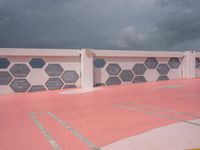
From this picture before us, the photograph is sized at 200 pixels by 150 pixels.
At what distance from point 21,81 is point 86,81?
3.70 meters

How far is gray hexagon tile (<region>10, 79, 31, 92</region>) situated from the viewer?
39.3ft

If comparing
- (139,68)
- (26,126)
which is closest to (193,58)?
(139,68)

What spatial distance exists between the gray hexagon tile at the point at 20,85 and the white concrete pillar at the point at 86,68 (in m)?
3.17

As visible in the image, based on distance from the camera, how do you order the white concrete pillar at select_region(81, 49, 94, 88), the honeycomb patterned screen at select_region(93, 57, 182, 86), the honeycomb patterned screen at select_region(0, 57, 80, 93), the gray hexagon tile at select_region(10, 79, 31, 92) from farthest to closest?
1. the honeycomb patterned screen at select_region(93, 57, 182, 86)
2. the white concrete pillar at select_region(81, 49, 94, 88)
3. the gray hexagon tile at select_region(10, 79, 31, 92)
4. the honeycomb patterned screen at select_region(0, 57, 80, 93)

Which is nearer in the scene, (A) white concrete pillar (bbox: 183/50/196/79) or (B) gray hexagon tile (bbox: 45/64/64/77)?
(B) gray hexagon tile (bbox: 45/64/64/77)

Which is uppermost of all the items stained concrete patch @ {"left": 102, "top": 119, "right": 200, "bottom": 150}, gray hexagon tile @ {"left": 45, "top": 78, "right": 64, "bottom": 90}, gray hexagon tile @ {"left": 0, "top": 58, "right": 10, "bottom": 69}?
gray hexagon tile @ {"left": 0, "top": 58, "right": 10, "bottom": 69}

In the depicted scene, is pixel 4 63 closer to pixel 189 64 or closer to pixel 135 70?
pixel 135 70

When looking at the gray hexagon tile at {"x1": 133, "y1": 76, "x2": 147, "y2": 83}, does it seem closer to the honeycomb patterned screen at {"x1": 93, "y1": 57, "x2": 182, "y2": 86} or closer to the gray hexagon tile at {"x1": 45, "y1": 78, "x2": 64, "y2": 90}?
the honeycomb patterned screen at {"x1": 93, "y1": 57, "x2": 182, "y2": 86}

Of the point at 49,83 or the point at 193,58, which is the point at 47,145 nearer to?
the point at 49,83

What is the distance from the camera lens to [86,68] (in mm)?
13008

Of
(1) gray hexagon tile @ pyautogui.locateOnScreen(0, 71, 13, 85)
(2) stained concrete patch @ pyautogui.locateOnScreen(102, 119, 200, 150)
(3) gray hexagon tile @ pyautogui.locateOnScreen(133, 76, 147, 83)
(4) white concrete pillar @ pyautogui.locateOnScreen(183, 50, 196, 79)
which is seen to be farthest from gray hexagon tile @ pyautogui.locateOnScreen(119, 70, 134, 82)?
(2) stained concrete patch @ pyautogui.locateOnScreen(102, 119, 200, 150)

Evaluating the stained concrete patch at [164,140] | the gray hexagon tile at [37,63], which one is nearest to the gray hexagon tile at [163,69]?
the gray hexagon tile at [37,63]

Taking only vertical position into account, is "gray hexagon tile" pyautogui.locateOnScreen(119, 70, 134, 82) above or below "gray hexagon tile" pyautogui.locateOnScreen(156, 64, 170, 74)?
below

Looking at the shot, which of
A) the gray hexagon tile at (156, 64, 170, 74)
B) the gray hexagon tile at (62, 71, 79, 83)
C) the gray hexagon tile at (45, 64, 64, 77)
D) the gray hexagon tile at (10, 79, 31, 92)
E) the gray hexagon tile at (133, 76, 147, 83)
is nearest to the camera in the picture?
the gray hexagon tile at (10, 79, 31, 92)
